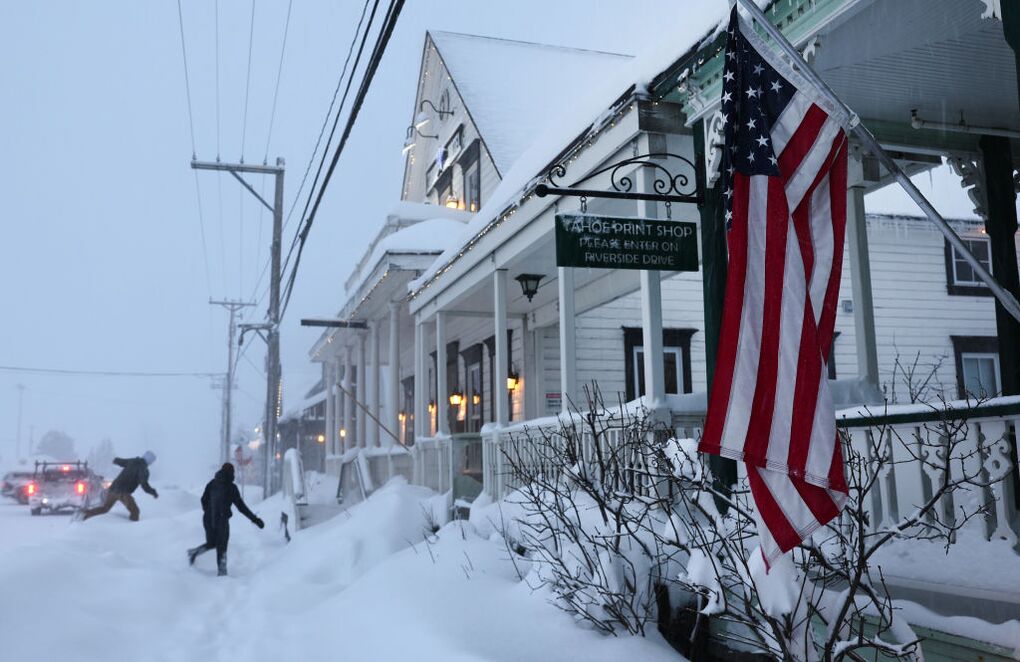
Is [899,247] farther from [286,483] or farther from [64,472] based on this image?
[64,472]

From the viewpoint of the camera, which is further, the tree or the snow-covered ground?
the tree

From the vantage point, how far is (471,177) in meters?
21.8

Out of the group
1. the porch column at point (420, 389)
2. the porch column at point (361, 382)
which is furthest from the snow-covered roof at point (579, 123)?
the porch column at point (361, 382)

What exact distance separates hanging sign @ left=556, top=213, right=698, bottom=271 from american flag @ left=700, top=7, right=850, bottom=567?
2.99 metres

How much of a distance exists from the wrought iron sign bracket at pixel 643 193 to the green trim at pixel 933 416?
8.33 feet

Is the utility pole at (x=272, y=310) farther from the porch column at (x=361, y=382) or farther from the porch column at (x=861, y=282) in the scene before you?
the porch column at (x=861, y=282)

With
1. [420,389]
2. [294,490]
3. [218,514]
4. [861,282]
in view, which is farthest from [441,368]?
[861,282]

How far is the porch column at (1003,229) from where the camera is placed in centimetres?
780

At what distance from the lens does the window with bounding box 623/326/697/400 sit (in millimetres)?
16984

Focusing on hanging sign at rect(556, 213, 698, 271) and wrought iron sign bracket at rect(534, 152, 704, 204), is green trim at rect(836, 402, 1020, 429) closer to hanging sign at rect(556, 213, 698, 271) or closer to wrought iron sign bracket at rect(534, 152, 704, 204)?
hanging sign at rect(556, 213, 698, 271)

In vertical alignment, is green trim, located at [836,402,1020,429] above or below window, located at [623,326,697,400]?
below

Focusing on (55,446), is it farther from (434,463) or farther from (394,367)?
(434,463)

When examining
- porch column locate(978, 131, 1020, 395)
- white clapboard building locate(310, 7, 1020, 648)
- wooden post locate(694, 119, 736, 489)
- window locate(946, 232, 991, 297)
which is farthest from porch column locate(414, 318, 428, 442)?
porch column locate(978, 131, 1020, 395)

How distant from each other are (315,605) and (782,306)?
759 centimetres
